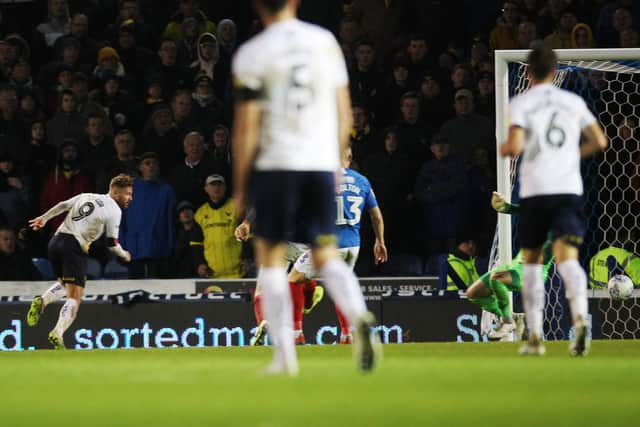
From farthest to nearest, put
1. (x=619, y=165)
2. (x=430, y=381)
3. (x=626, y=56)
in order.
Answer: (x=619, y=165)
(x=626, y=56)
(x=430, y=381)

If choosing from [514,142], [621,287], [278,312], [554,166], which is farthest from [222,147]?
[278,312]

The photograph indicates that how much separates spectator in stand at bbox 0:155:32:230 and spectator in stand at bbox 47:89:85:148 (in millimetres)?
711

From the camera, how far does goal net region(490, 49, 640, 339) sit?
47.8 ft

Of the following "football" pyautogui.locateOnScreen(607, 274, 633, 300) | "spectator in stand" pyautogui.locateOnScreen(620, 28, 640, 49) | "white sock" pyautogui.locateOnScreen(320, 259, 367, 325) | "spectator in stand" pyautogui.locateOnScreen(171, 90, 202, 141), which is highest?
"spectator in stand" pyautogui.locateOnScreen(620, 28, 640, 49)

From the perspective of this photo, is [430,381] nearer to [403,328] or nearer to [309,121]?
[309,121]

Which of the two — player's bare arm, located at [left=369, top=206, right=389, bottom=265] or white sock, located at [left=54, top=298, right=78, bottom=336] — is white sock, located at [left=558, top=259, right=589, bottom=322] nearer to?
player's bare arm, located at [left=369, top=206, right=389, bottom=265]

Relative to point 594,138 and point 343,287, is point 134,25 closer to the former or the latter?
point 594,138

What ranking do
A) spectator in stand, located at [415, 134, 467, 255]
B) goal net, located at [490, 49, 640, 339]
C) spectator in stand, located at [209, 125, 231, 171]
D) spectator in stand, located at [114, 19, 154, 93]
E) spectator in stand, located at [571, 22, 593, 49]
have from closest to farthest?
1. goal net, located at [490, 49, 640, 339]
2. spectator in stand, located at [415, 134, 467, 255]
3. spectator in stand, located at [209, 125, 231, 171]
4. spectator in stand, located at [571, 22, 593, 49]
5. spectator in stand, located at [114, 19, 154, 93]

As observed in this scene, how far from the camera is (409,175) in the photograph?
16625 millimetres

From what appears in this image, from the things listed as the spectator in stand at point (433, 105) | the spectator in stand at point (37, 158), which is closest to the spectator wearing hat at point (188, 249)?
the spectator in stand at point (37, 158)

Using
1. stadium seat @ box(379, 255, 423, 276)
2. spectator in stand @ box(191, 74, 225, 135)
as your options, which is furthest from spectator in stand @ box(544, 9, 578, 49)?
spectator in stand @ box(191, 74, 225, 135)

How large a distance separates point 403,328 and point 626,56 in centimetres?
351

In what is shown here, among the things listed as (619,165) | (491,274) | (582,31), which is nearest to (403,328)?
(491,274)

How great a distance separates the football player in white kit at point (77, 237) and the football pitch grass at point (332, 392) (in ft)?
13.9
